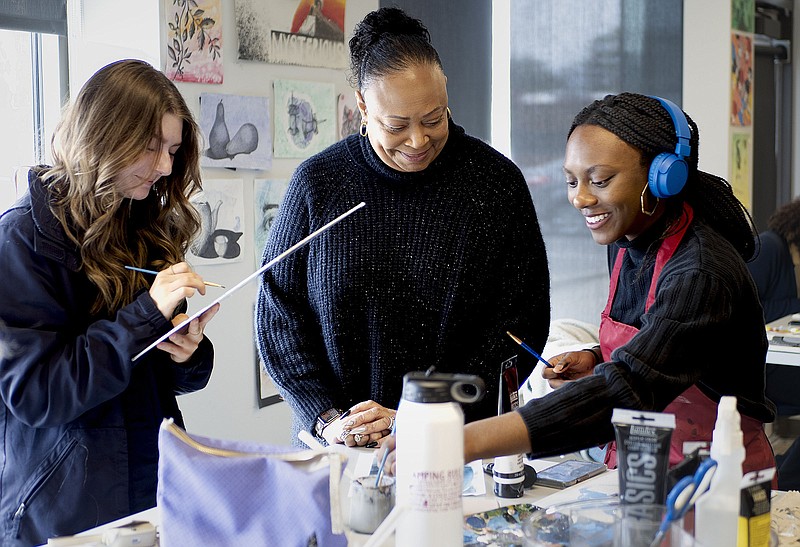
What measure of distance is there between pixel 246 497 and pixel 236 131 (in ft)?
6.70

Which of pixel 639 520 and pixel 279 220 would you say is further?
pixel 279 220

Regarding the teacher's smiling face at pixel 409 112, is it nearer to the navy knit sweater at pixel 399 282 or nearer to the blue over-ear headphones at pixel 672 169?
the navy knit sweater at pixel 399 282

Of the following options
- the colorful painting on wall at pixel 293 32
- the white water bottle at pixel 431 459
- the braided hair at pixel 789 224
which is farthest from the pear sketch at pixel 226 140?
the braided hair at pixel 789 224

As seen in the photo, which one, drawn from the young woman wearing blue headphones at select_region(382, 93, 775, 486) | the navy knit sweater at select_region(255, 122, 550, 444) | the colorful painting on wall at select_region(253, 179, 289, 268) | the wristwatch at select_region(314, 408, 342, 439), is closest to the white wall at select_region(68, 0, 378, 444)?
the colorful painting on wall at select_region(253, 179, 289, 268)

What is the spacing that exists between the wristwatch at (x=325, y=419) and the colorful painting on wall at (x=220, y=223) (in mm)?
1185

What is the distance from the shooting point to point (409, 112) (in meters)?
1.88

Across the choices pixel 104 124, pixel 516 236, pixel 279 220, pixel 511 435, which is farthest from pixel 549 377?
pixel 104 124

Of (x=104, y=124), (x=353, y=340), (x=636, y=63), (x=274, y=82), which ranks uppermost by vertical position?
(x=636, y=63)

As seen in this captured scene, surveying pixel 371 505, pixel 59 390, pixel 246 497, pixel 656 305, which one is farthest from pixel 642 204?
pixel 59 390

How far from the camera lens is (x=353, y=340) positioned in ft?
6.57

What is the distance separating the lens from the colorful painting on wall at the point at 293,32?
314 cm

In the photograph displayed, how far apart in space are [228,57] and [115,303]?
1512 millimetres

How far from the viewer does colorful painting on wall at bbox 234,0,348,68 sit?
10.3ft

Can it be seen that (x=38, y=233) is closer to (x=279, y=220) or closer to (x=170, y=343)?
(x=170, y=343)
